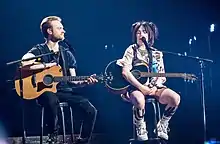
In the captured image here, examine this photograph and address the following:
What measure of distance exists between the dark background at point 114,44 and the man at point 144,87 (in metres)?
0.51

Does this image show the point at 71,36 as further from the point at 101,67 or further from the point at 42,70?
the point at 42,70

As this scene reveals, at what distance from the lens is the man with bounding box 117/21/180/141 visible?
526 centimetres

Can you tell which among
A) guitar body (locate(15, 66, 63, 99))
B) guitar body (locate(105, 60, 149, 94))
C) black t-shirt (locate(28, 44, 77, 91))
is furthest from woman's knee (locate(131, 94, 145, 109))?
guitar body (locate(15, 66, 63, 99))

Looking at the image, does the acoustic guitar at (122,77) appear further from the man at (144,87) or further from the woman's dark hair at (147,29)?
the woman's dark hair at (147,29)

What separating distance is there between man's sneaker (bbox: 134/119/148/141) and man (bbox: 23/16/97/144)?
1.70ft

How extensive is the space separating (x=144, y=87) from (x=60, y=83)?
1000mm

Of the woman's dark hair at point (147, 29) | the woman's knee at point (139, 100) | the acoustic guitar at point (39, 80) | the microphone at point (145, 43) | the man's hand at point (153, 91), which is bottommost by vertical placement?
the woman's knee at point (139, 100)

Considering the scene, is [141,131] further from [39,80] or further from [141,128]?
[39,80]

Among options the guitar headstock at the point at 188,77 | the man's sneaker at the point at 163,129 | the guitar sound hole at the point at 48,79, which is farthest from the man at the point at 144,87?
the guitar sound hole at the point at 48,79

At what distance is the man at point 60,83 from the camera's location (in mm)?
4988

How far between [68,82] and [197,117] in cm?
194

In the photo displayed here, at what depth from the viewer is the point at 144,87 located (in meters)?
5.38

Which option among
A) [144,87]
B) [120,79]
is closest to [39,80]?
[120,79]

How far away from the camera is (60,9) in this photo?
6.09 meters
